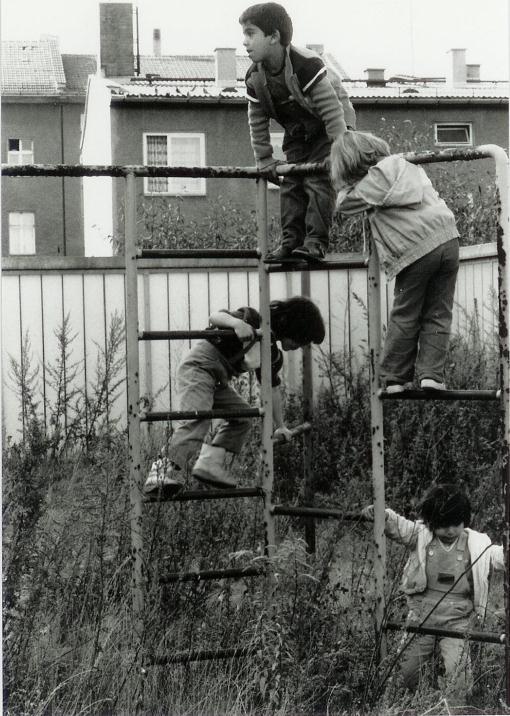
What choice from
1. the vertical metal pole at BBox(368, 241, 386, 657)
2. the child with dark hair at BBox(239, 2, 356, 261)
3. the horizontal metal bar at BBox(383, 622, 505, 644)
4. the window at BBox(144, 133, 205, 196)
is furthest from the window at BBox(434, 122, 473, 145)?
the horizontal metal bar at BBox(383, 622, 505, 644)

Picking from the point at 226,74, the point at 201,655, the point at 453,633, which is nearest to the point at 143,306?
the point at 201,655

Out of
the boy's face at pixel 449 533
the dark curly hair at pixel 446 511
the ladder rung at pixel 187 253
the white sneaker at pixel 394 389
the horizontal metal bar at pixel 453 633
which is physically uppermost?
the ladder rung at pixel 187 253

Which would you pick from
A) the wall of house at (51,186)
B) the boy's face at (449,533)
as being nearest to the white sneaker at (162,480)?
the boy's face at (449,533)

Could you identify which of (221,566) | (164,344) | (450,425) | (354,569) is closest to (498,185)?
(354,569)

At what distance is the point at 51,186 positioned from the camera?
29.6 meters

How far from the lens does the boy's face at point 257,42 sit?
173 inches

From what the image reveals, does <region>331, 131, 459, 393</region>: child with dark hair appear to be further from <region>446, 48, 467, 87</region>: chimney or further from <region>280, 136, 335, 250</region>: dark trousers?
<region>446, 48, 467, 87</region>: chimney

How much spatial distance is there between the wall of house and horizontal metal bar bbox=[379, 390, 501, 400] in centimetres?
2017

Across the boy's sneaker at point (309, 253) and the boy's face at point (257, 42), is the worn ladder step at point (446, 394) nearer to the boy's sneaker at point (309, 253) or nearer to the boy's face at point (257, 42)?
the boy's sneaker at point (309, 253)

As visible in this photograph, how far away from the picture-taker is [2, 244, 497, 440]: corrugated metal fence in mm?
7902

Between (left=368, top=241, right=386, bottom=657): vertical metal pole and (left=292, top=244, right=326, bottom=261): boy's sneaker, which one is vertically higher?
(left=292, top=244, right=326, bottom=261): boy's sneaker

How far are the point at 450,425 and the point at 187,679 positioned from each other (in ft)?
9.60

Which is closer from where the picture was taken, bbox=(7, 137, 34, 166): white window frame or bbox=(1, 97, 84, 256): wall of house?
bbox=(1, 97, 84, 256): wall of house

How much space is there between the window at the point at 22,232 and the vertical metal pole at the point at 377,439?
25.1 m
